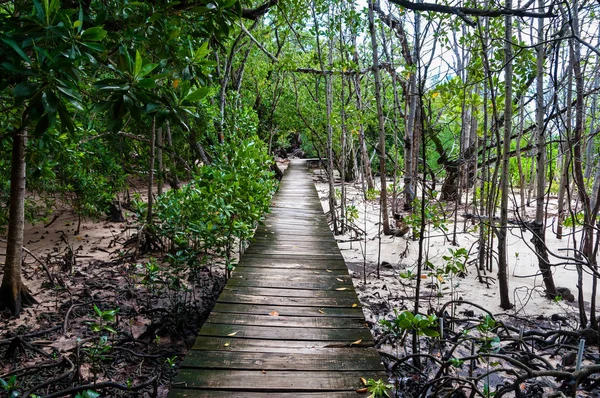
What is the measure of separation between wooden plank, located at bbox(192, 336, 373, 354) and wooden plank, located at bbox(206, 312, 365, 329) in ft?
0.78

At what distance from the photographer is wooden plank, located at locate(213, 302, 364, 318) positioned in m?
3.04

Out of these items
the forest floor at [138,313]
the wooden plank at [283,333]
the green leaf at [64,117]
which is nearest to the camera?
the green leaf at [64,117]

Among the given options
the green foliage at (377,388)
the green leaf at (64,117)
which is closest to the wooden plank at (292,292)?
the green foliage at (377,388)

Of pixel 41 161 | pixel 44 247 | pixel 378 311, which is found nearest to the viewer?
pixel 41 161

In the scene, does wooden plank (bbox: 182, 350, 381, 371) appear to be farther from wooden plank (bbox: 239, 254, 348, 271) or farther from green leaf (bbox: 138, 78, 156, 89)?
wooden plank (bbox: 239, 254, 348, 271)

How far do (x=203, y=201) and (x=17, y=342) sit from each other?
6.98 feet

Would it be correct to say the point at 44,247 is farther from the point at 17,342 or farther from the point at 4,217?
the point at 17,342

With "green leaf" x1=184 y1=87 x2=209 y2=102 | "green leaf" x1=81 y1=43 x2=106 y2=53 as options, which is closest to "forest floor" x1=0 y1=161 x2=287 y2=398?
"green leaf" x1=184 y1=87 x2=209 y2=102

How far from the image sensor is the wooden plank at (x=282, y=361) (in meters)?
2.27

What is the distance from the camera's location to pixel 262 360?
2.36m

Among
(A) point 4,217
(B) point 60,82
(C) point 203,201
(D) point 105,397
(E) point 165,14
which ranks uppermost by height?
(E) point 165,14

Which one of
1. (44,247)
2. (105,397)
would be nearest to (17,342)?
(105,397)

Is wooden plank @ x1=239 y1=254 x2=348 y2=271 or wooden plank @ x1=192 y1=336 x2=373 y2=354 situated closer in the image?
wooden plank @ x1=192 y1=336 x2=373 y2=354

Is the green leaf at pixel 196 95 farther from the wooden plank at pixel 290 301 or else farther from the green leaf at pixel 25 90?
the wooden plank at pixel 290 301
